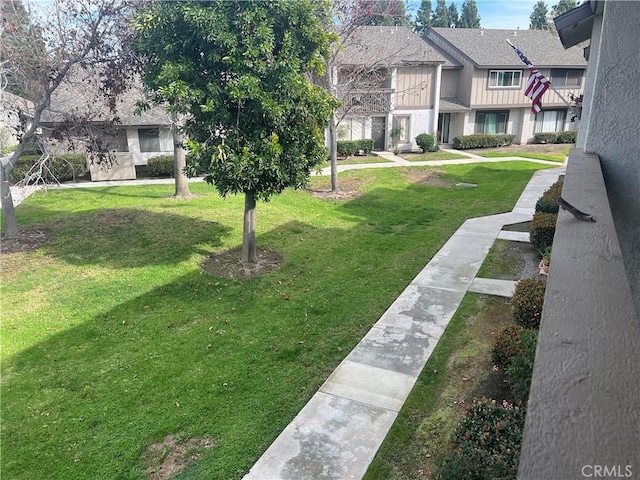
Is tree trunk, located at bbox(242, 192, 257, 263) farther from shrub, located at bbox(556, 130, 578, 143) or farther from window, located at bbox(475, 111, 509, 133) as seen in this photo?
shrub, located at bbox(556, 130, 578, 143)

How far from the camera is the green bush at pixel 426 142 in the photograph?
27203mm

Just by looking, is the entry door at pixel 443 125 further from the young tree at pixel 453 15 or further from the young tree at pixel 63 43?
the young tree at pixel 453 15

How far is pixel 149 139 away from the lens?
72.2ft

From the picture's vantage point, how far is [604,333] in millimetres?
1178

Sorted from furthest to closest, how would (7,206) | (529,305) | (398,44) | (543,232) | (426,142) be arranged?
(398,44), (426,142), (7,206), (543,232), (529,305)

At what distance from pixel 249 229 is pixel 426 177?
1272cm

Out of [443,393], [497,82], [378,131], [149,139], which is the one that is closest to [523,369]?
[443,393]

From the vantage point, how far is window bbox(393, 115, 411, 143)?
92.4ft

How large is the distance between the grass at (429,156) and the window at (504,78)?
6.57 meters

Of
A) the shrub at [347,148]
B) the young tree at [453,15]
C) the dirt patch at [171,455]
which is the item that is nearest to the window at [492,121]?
the shrub at [347,148]

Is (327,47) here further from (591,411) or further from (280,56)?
(591,411)

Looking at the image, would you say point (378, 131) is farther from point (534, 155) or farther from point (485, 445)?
point (485, 445)

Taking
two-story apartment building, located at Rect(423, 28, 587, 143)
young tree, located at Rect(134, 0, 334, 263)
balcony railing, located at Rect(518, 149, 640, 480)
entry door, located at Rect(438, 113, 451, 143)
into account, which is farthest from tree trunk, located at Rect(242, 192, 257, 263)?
entry door, located at Rect(438, 113, 451, 143)

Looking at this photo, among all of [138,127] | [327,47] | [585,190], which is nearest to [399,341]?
[585,190]
